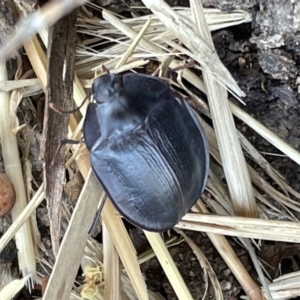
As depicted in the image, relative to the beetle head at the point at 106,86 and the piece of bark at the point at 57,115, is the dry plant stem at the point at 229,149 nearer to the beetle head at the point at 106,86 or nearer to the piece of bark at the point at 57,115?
the beetle head at the point at 106,86

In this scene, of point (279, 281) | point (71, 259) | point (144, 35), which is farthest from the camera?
point (279, 281)

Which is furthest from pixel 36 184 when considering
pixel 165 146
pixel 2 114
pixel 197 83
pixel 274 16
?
pixel 274 16

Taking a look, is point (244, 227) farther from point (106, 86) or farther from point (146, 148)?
point (106, 86)

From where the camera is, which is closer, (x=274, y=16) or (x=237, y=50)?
(x=274, y=16)

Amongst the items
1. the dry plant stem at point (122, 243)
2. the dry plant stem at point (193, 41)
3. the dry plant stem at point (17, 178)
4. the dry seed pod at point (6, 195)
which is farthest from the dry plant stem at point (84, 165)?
the dry plant stem at point (193, 41)

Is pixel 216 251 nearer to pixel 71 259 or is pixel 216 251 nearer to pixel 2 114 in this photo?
pixel 71 259

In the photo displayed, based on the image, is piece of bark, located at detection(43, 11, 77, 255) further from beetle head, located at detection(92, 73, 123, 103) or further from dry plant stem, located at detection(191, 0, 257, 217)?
dry plant stem, located at detection(191, 0, 257, 217)

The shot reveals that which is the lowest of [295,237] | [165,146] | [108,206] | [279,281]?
[279,281]
